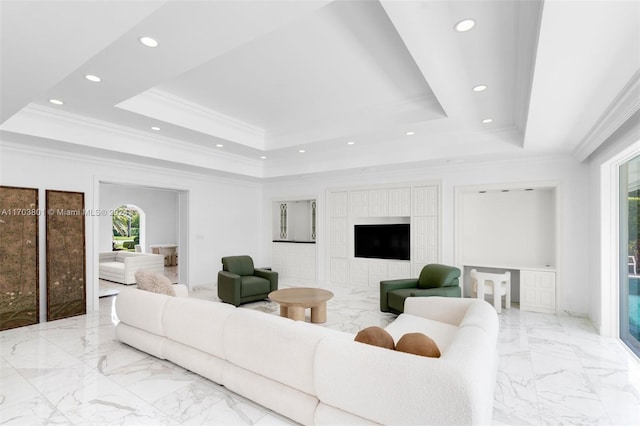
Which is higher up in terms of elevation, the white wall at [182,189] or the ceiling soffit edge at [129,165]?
the ceiling soffit edge at [129,165]

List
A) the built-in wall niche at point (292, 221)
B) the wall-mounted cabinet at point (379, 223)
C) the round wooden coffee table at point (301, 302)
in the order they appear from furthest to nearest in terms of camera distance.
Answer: the built-in wall niche at point (292, 221) < the wall-mounted cabinet at point (379, 223) < the round wooden coffee table at point (301, 302)

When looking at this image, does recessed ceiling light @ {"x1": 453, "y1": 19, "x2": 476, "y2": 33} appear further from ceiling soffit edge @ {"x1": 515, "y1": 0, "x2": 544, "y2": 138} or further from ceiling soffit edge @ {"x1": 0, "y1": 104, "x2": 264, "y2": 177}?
ceiling soffit edge @ {"x1": 0, "y1": 104, "x2": 264, "y2": 177}

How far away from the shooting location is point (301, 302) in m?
4.05

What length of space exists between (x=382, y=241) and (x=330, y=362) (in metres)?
4.79

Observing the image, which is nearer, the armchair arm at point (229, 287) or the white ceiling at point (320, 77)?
the white ceiling at point (320, 77)

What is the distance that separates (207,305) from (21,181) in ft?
12.0

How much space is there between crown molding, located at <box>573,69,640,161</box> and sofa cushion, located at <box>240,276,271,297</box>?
486 centimetres

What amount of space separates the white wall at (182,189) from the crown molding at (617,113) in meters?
6.20

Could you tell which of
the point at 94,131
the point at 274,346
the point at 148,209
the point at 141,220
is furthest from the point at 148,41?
the point at 141,220

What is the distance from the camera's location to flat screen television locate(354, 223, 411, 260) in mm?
6242

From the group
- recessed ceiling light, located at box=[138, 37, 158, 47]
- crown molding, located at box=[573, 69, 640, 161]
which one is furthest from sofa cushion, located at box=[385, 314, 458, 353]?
recessed ceiling light, located at box=[138, 37, 158, 47]

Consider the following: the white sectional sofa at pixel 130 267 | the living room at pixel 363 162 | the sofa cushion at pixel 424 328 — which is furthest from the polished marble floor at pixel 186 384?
the white sectional sofa at pixel 130 267

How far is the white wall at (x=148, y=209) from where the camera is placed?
9.50m

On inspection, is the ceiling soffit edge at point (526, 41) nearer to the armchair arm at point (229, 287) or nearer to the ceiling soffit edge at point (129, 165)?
the armchair arm at point (229, 287)
